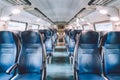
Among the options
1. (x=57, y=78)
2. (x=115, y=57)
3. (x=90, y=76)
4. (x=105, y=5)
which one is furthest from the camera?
(x=105, y=5)

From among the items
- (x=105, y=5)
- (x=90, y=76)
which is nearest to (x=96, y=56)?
(x=90, y=76)

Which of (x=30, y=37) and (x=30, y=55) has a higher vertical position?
(x=30, y=37)

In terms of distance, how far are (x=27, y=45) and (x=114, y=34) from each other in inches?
65.8

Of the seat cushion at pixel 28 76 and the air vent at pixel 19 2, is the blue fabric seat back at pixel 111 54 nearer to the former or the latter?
the seat cushion at pixel 28 76

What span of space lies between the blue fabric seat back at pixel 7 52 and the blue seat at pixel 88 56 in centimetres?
121

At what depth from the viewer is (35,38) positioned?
3.60 metres

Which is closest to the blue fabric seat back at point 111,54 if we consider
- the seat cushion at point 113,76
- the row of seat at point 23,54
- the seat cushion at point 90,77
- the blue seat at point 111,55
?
the blue seat at point 111,55

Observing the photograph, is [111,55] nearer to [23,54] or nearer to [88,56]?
[88,56]

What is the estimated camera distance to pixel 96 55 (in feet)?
11.5

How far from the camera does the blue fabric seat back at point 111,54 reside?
11.5 ft

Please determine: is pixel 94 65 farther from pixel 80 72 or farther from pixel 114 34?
pixel 114 34

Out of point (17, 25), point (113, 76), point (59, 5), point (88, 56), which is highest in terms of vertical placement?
point (59, 5)

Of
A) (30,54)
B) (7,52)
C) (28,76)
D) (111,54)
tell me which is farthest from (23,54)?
→ (111,54)

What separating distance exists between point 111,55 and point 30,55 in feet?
5.10
